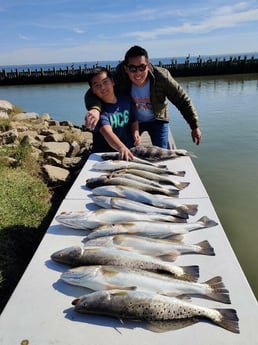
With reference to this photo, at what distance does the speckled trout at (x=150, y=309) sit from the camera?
73.4 inches

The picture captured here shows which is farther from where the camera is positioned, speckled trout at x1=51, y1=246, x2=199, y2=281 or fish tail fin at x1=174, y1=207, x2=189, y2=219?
fish tail fin at x1=174, y1=207, x2=189, y2=219

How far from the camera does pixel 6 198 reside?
212 inches

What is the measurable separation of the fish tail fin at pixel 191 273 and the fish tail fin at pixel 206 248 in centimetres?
21

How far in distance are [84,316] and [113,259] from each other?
0.50 meters

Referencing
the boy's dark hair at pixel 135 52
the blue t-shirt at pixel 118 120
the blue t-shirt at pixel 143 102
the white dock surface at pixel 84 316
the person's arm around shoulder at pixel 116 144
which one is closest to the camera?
the white dock surface at pixel 84 316

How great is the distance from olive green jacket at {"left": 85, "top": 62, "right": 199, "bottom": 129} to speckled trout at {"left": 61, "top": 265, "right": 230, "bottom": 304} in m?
3.11

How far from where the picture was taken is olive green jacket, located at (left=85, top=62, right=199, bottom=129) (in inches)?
200

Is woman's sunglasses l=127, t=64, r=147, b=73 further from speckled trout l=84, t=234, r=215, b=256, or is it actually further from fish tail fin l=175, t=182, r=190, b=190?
speckled trout l=84, t=234, r=215, b=256

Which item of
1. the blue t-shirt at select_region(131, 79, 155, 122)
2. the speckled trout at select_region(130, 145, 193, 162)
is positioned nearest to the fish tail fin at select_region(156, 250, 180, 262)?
the speckled trout at select_region(130, 145, 193, 162)

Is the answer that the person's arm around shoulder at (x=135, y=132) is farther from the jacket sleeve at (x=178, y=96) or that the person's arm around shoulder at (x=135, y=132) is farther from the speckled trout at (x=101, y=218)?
Result: the speckled trout at (x=101, y=218)

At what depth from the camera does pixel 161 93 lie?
5.26m

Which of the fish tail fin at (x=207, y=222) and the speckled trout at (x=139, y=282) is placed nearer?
the speckled trout at (x=139, y=282)

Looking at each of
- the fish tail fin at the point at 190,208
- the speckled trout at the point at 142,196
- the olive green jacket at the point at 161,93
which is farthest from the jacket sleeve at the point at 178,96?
the fish tail fin at the point at 190,208

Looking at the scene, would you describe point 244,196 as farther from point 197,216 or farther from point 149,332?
point 149,332
